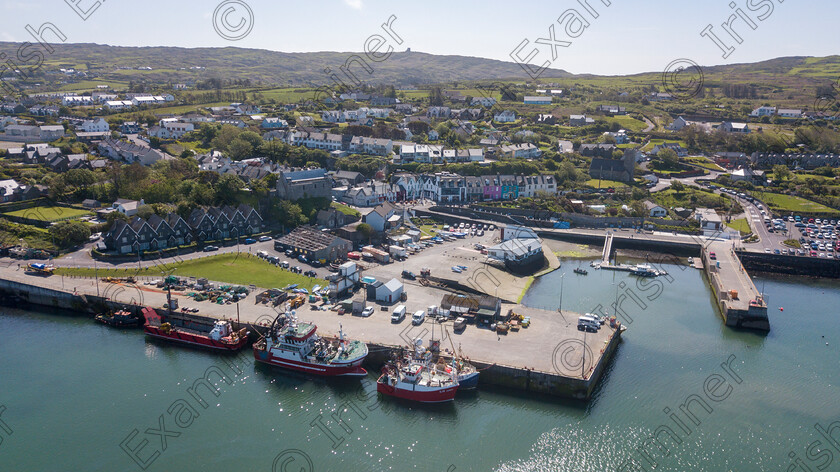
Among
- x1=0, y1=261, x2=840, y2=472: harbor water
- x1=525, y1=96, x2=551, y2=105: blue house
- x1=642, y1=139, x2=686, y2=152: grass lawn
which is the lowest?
x1=0, y1=261, x2=840, y2=472: harbor water

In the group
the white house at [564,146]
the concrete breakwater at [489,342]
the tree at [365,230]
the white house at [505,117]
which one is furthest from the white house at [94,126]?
the white house at [564,146]

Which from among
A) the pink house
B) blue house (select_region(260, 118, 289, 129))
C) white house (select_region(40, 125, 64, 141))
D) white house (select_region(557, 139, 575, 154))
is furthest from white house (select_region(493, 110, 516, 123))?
white house (select_region(40, 125, 64, 141))

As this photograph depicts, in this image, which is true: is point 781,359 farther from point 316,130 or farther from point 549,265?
point 316,130

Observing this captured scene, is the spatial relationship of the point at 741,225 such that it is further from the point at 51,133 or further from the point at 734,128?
the point at 51,133

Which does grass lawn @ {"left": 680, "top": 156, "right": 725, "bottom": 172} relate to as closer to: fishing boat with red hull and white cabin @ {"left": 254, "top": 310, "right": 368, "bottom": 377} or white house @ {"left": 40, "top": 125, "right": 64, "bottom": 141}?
fishing boat with red hull and white cabin @ {"left": 254, "top": 310, "right": 368, "bottom": 377}

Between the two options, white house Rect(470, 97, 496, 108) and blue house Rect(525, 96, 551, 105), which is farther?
blue house Rect(525, 96, 551, 105)

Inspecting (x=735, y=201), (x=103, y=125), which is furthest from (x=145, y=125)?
(x=735, y=201)

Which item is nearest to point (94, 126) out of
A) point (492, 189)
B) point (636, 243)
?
point (492, 189)
